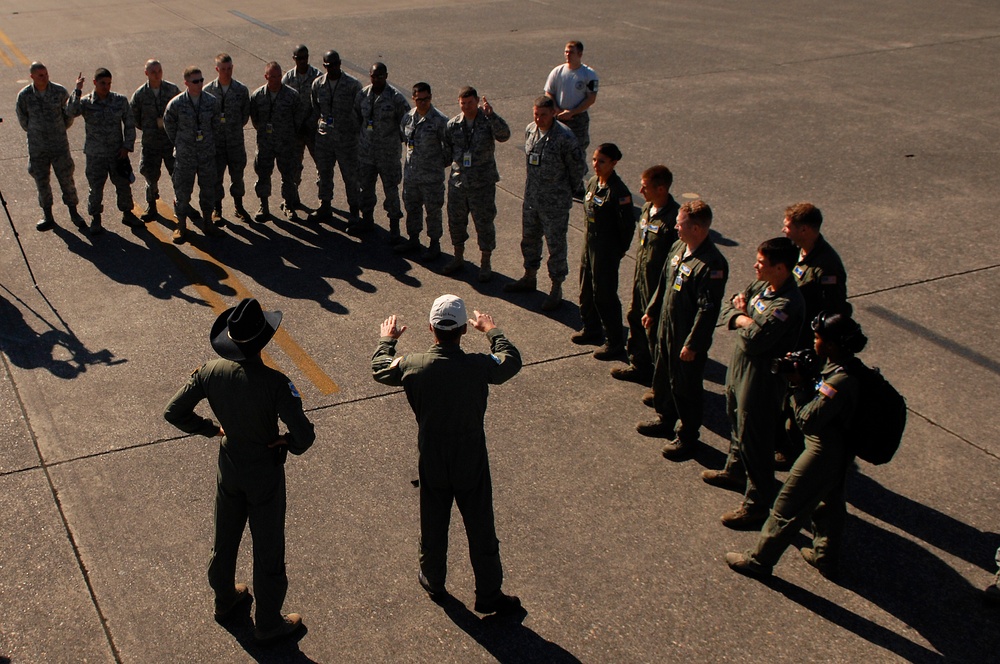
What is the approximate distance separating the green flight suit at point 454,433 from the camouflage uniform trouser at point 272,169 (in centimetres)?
654

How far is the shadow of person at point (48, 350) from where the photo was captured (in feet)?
26.9

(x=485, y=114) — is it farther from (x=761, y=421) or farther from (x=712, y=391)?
(x=761, y=421)

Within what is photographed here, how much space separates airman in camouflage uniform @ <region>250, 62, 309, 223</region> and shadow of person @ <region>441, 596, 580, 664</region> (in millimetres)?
7038

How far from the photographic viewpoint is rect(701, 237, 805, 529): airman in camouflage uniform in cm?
589

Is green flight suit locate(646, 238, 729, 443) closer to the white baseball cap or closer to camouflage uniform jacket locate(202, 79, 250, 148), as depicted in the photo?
the white baseball cap

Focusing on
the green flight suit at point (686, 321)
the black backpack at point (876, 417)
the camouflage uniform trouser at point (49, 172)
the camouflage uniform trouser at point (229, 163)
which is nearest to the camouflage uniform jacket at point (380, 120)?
the camouflage uniform trouser at point (229, 163)

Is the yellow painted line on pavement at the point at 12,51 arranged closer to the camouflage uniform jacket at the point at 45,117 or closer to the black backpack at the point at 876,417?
the camouflage uniform jacket at the point at 45,117

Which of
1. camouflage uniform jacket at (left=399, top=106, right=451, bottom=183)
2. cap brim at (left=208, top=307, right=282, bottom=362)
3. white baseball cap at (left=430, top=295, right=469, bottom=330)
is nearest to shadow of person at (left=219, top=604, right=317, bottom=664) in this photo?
cap brim at (left=208, top=307, right=282, bottom=362)

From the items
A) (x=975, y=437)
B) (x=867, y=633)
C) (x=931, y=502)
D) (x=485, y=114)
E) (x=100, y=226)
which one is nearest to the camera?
(x=867, y=633)

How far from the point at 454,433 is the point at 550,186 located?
4352mm

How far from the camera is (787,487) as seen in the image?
555cm

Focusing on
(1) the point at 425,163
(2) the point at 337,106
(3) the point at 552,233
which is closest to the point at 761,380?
(3) the point at 552,233

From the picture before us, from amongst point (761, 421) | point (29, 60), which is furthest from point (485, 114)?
point (29, 60)

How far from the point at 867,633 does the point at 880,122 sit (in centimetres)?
1168
